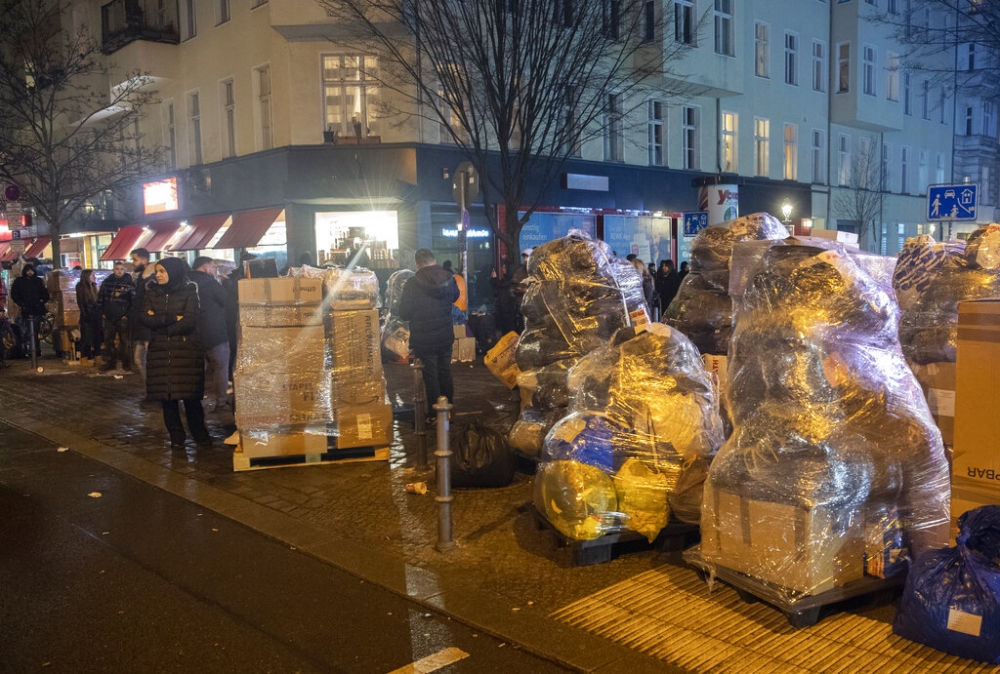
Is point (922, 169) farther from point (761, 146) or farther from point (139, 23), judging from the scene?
point (139, 23)

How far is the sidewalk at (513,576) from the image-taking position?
12.5 ft

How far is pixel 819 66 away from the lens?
A: 90.3 ft

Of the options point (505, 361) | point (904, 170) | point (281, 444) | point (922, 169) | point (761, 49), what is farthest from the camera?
point (922, 169)

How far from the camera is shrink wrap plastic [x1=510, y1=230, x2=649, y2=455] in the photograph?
662 centimetres

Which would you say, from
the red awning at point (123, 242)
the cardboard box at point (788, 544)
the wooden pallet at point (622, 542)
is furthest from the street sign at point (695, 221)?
the red awning at point (123, 242)

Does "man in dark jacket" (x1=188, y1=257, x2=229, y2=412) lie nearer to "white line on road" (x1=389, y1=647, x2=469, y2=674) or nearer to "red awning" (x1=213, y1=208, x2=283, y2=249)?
"white line on road" (x1=389, y1=647, x2=469, y2=674)

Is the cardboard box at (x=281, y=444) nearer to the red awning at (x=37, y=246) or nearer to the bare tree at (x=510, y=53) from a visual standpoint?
the bare tree at (x=510, y=53)

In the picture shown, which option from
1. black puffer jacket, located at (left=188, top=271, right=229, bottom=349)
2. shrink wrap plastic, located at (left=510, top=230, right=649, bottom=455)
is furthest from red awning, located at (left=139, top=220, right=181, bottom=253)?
shrink wrap plastic, located at (left=510, top=230, right=649, bottom=455)

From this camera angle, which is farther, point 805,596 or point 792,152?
point 792,152

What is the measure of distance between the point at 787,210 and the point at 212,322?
794 inches

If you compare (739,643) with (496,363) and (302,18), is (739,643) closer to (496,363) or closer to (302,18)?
(496,363)

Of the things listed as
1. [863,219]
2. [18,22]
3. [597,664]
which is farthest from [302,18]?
[863,219]

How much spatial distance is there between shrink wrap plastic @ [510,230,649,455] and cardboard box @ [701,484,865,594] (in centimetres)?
242

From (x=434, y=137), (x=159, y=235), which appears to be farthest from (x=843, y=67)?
(x=159, y=235)
